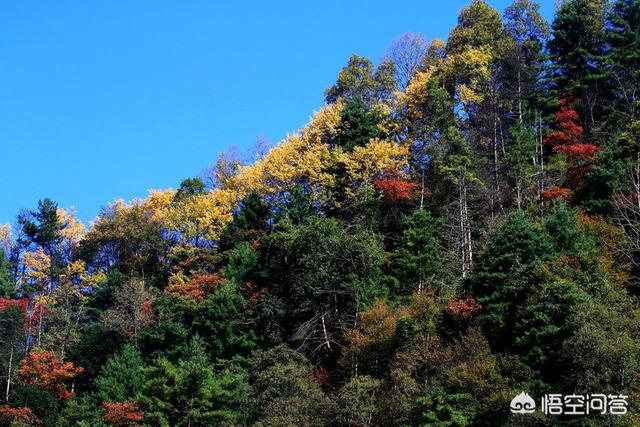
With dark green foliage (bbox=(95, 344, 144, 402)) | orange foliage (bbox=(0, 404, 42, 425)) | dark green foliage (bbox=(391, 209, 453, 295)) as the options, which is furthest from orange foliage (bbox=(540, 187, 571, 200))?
orange foliage (bbox=(0, 404, 42, 425))

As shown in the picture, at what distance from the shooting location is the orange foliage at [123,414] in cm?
2797

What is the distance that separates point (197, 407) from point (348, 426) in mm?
5910


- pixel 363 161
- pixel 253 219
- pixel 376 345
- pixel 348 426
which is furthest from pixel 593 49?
pixel 348 426

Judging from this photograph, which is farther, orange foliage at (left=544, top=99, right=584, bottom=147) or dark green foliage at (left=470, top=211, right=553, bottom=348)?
orange foliage at (left=544, top=99, right=584, bottom=147)

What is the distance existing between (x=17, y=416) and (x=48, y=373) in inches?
88.3

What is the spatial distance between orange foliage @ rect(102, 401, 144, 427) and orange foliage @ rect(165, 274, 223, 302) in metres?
6.75

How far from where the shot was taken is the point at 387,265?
31.5 metres

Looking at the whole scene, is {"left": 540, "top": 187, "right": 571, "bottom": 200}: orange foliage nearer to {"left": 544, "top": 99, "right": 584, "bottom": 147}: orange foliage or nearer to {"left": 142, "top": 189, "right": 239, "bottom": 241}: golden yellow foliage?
{"left": 544, "top": 99, "right": 584, "bottom": 147}: orange foliage

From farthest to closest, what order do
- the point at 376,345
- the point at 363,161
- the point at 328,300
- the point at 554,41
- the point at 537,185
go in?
the point at 554,41, the point at 363,161, the point at 537,185, the point at 328,300, the point at 376,345

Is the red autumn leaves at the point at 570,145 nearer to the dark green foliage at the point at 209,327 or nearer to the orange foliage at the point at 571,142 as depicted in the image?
the orange foliage at the point at 571,142

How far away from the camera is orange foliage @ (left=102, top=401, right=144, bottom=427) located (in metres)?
28.0

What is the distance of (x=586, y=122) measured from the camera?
38312 millimetres

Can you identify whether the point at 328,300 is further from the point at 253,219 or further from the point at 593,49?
the point at 593,49

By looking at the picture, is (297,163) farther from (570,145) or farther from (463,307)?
(463,307)
